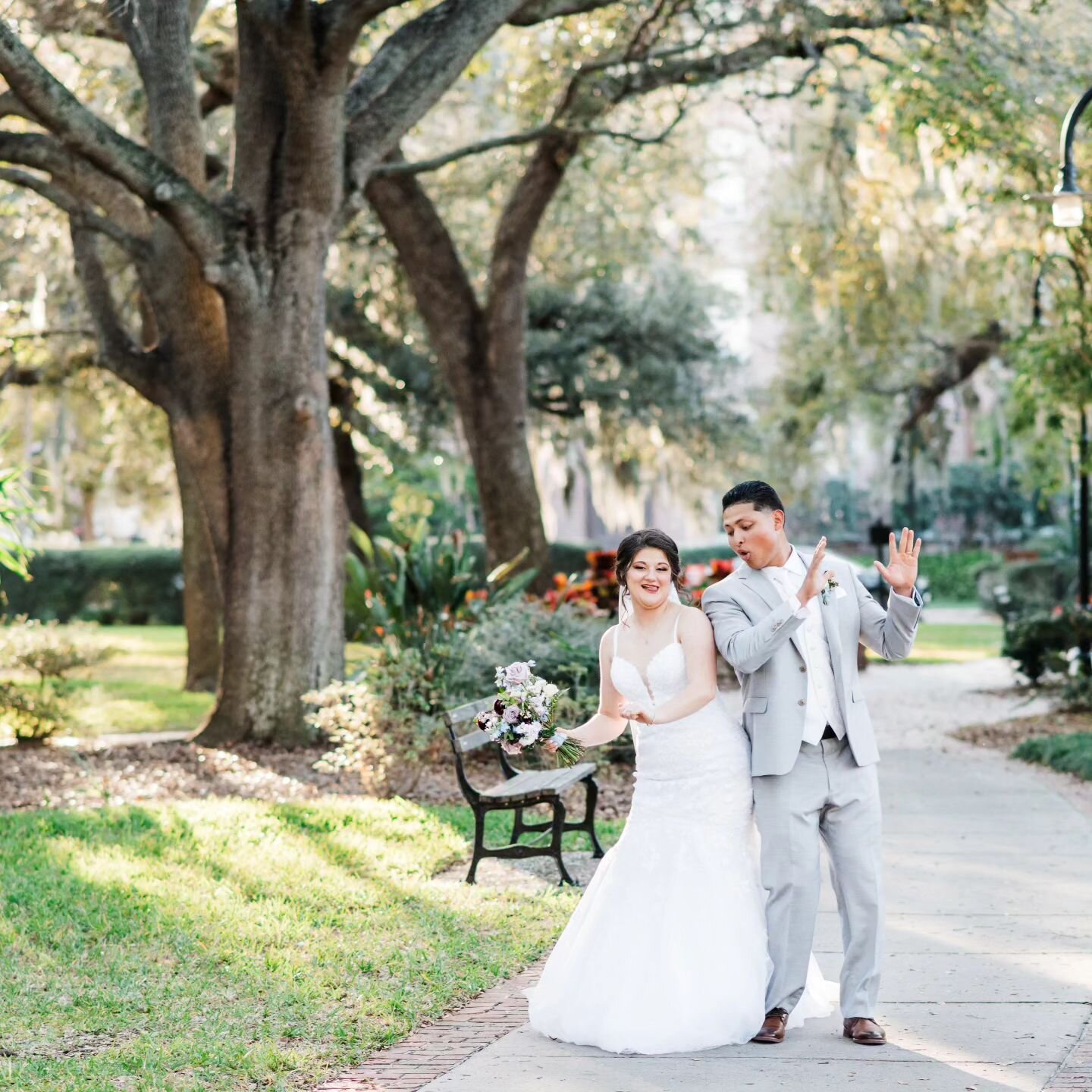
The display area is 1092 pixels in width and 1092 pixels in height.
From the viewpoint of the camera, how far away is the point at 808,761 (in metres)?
5.47

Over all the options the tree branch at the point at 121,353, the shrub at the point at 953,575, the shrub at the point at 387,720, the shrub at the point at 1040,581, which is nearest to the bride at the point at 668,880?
the shrub at the point at 387,720

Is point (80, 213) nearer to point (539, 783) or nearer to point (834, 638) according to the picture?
point (539, 783)

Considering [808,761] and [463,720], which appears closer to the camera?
[808,761]

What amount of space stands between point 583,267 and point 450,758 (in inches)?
505

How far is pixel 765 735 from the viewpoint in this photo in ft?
17.9

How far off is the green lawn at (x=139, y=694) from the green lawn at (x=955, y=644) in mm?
8691

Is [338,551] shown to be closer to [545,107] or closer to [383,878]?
[383,878]

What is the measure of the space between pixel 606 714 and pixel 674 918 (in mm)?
794

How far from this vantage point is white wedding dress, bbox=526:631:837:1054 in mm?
5391

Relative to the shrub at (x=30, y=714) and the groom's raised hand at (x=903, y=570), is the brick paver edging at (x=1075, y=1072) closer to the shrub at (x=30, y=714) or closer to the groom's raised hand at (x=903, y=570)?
the groom's raised hand at (x=903, y=570)

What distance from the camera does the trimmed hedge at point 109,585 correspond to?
108 feet

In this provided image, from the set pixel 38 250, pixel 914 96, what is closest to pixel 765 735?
pixel 914 96

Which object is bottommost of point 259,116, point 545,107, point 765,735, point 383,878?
point 383,878

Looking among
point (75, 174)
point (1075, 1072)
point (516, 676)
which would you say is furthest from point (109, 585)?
point (1075, 1072)
